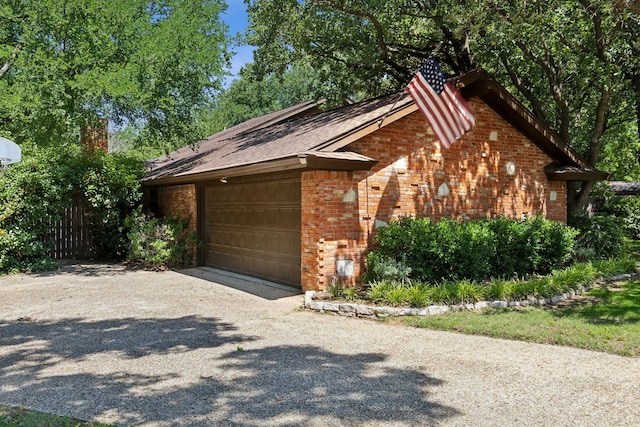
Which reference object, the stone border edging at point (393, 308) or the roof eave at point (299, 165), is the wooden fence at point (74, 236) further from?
the stone border edging at point (393, 308)

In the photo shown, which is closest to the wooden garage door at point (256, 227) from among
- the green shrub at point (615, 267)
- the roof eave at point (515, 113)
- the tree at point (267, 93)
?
the roof eave at point (515, 113)

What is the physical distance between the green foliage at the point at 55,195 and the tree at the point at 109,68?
1085 millimetres

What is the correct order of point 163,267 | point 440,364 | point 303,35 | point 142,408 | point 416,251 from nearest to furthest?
point 142,408, point 440,364, point 416,251, point 163,267, point 303,35

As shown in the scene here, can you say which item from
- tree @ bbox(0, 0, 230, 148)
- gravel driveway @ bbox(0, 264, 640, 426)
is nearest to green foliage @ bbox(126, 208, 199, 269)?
tree @ bbox(0, 0, 230, 148)

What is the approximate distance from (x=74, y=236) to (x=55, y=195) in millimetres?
2955

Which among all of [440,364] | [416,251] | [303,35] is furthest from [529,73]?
[440,364]

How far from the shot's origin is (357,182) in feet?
30.1

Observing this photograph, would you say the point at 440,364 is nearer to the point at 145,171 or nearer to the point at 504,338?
the point at 504,338

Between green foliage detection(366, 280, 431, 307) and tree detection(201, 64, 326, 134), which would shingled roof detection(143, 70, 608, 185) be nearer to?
green foliage detection(366, 280, 431, 307)

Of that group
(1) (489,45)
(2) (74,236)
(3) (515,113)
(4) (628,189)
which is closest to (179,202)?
(2) (74,236)

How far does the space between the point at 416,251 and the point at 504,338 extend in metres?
2.65

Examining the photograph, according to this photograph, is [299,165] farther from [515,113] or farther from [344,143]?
[515,113]

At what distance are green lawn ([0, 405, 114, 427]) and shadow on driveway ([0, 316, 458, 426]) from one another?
14cm

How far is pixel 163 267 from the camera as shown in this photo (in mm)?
12625
